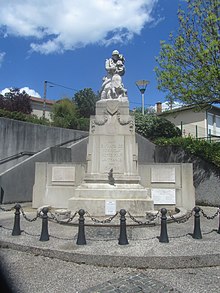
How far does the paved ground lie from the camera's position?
352 centimetres

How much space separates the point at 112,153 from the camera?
322 inches

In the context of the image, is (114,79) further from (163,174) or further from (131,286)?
(131,286)

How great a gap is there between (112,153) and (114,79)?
2.73 m

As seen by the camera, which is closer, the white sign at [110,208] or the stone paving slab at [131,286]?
the stone paving slab at [131,286]

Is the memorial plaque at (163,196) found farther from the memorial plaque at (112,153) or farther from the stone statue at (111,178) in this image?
the stone statue at (111,178)

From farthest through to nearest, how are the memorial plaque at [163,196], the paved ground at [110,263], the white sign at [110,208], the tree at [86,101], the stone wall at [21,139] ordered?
the tree at [86,101] → the stone wall at [21,139] → the memorial plaque at [163,196] → the white sign at [110,208] → the paved ground at [110,263]

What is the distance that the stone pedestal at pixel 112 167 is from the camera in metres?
7.12

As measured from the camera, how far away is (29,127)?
13992 mm

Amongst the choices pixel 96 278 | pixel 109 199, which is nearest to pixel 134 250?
pixel 96 278

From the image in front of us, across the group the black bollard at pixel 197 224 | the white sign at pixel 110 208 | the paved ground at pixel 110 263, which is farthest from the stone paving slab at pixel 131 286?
the white sign at pixel 110 208

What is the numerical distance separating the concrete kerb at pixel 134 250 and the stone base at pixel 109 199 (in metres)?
1.48

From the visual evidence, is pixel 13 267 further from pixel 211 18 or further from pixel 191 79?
pixel 211 18

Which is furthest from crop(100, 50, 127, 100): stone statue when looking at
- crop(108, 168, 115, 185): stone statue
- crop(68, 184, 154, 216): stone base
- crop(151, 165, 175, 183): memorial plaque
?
crop(68, 184, 154, 216): stone base

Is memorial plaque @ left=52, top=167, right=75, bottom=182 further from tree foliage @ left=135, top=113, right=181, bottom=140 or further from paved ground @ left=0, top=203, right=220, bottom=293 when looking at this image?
tree foliage @ left=135, top=113, right=181, bottom=140
